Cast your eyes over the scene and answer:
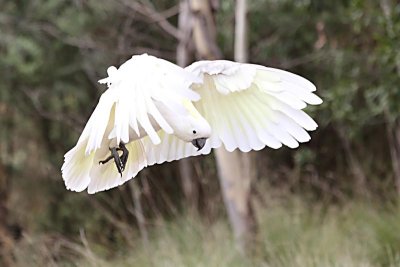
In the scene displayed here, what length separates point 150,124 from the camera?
5.46 feet

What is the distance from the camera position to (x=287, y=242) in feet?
13.1

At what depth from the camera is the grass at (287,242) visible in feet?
11.3

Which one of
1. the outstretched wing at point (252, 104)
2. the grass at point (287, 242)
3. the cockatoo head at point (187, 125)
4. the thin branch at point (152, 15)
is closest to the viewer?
the cockatoo head at point (187, 125)

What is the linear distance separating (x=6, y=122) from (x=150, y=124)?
4005mm

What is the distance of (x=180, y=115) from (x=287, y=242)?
2421 millimetres

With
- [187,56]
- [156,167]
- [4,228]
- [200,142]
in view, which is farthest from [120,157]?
[156,167]

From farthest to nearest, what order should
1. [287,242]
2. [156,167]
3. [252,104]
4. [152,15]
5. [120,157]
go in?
[156,167] → [152,15] → [287,242] → [252,104] → [120,157]

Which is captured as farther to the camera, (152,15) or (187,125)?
(152,15)

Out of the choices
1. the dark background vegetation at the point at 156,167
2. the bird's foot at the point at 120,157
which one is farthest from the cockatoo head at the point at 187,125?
the dark background vegetation at the point at 156,167

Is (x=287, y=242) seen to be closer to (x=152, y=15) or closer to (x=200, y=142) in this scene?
(x=152, y=15)

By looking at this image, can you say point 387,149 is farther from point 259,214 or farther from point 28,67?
point 28,67

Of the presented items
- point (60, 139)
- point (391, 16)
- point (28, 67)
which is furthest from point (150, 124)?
point (60, 139)

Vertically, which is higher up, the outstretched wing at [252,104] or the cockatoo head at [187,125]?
the outstretched wing at [252,104]

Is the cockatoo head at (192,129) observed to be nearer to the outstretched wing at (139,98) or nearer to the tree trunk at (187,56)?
the outstretched wing at (139,98)
